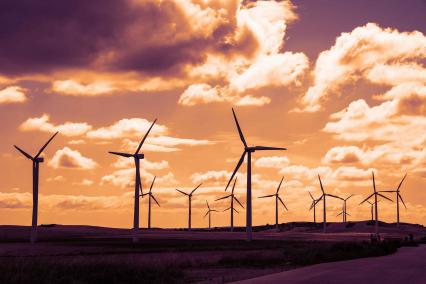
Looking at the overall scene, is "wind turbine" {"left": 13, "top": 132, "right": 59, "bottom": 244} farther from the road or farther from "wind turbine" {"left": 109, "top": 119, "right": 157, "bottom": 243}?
the road

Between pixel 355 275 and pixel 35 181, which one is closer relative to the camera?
pixel 355 275

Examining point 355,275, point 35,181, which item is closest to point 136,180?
point 35,181

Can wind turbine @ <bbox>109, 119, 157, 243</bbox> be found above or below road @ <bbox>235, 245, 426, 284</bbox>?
above

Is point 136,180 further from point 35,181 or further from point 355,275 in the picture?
point 355,275

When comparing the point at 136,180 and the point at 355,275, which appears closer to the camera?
the point at 355,275

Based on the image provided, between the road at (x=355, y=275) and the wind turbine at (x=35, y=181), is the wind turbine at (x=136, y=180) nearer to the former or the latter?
the wind turbine at (x=35, y=181)

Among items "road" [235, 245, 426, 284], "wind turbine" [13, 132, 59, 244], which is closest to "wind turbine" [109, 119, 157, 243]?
"wind turbine" [13, 132, 59, 244]

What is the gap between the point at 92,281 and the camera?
111 feet

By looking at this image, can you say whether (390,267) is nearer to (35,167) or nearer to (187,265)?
(187,265)

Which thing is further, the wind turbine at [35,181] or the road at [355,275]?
the wind turbine at [35,181]

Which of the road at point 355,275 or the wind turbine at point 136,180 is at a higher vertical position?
the wind turbine at point 136,180

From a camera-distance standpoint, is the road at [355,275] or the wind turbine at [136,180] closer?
the road at [355,275]

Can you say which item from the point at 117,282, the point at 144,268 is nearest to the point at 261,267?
the point at 144,268

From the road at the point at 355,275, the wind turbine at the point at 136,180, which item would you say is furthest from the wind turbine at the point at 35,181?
the road at the point at 355,275
